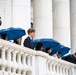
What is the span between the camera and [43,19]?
29750mm

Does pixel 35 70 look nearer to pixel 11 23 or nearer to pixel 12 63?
pixel 12 63

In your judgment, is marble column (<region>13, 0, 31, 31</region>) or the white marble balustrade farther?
marble column (<region>13, 0, 31, 31</region>)

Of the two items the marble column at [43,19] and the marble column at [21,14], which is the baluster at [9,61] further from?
the marble column at [43,19]

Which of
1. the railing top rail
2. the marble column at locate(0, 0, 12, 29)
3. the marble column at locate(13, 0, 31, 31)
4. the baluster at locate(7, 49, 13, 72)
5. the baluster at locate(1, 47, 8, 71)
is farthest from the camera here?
the marble column at locate(0, 0, 12, 29)

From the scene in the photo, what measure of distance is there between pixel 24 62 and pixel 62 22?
17411 millimetres

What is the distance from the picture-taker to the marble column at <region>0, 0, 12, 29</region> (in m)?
26.1

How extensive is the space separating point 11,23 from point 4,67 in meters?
12.0

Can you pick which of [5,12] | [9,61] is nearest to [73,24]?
[5,12]

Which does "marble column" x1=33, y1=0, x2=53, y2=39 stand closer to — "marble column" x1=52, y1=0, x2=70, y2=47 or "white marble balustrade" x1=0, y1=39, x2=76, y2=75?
"marble column" x1=52, y1=0, x2=70, y2=47

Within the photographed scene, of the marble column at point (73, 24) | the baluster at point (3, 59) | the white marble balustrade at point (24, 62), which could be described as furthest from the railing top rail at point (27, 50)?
the marble column at point (73, 24)

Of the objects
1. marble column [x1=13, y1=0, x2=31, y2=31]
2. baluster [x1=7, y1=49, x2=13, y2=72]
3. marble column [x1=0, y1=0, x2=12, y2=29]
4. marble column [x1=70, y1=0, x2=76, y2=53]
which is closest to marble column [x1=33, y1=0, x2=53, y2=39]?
marble column [x1=0, y1=0, x2=12, y2=29]

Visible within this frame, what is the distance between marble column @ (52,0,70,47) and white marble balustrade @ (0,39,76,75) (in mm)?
12278

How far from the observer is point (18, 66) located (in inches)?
599

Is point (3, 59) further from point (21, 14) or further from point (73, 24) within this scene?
point (73, 24)
